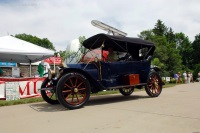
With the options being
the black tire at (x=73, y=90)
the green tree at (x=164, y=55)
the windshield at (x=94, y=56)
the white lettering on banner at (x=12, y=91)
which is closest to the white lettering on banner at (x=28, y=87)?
the white lettering on banner at (x=12, y=91)

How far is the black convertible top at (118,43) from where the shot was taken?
8.75 m

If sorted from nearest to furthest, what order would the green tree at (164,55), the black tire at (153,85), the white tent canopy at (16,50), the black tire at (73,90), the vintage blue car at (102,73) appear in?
the black tire at (73,90)
the vintage blue car at (102,73)
the black tire at (153,85)
the white tent canopy at (16,50)
the green tree at (164,55)

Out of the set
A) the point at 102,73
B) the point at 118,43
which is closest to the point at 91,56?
the point at 102,73

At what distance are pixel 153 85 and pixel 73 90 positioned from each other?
3.67 meters

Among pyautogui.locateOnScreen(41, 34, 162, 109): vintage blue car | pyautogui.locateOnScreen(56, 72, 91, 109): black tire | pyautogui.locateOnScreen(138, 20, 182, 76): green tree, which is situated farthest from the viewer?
pyautogui.locateOnScreen(138, 20, 182, 76): green tree

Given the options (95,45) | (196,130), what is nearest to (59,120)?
(196,130)

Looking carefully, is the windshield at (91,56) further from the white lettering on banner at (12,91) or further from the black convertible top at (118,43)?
the white lettering on banner at (12,91)

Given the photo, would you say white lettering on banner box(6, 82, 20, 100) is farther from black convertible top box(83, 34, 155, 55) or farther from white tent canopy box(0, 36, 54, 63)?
black convertible top box(83, 34, 155, 55)

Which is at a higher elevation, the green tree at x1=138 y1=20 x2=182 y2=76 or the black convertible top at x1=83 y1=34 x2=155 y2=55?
the green tree at x1=138 y1=20 x2=182 y2=76

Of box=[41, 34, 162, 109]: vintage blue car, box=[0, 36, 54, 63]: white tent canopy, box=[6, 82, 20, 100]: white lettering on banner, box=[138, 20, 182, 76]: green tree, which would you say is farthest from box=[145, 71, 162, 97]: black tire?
box=[138, 20, 182, 76]: green tree

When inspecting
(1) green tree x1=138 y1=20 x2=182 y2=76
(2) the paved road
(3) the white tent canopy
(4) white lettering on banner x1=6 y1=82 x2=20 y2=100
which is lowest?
(2) the paved road

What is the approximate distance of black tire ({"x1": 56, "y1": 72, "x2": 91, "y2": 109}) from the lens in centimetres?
702

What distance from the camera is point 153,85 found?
9.77 m

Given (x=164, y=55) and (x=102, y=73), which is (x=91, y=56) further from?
(x=164, y=55)
